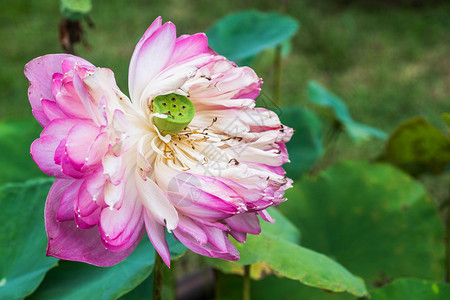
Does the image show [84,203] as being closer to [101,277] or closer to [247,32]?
[101,277]

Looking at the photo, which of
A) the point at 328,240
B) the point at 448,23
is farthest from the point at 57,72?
the point at 448,23

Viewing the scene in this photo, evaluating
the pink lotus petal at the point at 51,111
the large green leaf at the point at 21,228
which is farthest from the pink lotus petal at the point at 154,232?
the large green leaf at the point at 21,228

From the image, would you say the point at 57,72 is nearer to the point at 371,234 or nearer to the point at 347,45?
the point at 371,234

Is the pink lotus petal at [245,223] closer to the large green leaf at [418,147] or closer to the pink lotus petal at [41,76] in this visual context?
the pink lotus petal at [41,76]

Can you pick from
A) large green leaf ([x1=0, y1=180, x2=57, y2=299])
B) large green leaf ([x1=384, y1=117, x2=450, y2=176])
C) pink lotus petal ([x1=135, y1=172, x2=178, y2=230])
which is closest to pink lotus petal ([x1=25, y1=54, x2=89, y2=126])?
pink lotus petal ([x1=135, y1=172, x2=178, y2=230])

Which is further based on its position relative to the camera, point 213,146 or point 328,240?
point 328,240

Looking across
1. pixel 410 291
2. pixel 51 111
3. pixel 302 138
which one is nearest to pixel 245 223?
pixel 51 111
